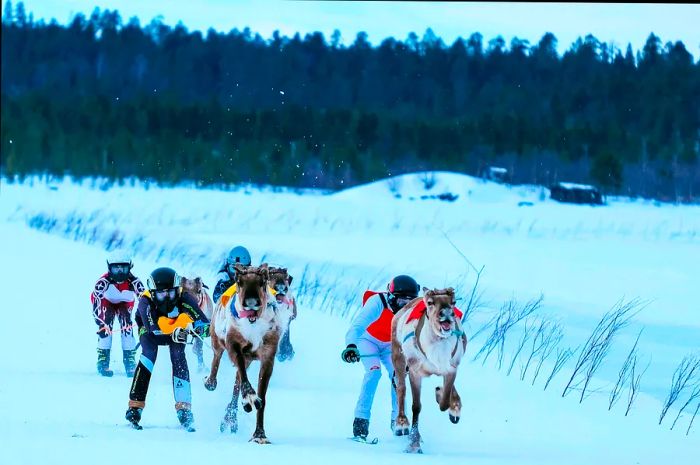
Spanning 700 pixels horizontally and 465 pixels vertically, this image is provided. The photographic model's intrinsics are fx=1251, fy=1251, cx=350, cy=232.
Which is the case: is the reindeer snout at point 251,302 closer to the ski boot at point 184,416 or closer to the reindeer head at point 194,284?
the ski boot at point 184,416

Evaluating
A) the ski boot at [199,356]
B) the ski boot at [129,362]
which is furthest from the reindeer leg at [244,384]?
the ski boot at [199,356]

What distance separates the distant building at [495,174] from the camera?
55.0 metres

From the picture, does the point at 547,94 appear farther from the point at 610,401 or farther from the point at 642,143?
the point at 610,401

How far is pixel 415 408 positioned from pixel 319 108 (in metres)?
46.6

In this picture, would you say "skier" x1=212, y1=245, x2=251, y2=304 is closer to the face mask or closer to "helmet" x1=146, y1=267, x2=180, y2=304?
the face mask

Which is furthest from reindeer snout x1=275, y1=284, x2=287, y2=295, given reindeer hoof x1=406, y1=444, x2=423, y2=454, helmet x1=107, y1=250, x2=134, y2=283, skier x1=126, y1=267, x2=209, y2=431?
reindeer hoof x1=406, y1=444, x2=423, y2=454

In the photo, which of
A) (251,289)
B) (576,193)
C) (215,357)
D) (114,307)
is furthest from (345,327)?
(576,193)

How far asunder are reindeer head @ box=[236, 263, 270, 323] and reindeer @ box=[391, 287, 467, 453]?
102 centimetres

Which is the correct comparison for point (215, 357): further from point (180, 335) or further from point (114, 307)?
point (114, 307)

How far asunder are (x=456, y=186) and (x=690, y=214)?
58.3 ft

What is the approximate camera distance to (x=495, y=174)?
56.1 meters

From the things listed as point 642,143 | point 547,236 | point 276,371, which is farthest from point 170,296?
point 642,143

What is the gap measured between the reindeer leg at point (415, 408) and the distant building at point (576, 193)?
37689 millimetres

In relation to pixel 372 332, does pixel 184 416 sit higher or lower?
lower
